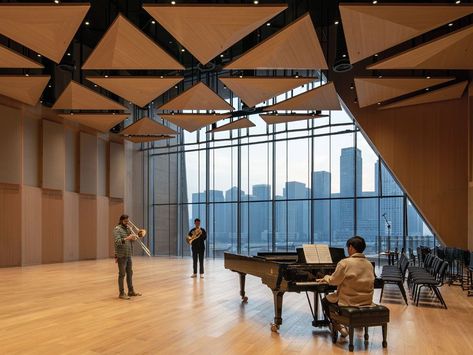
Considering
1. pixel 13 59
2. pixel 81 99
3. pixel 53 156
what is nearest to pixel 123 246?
pixel 13 59

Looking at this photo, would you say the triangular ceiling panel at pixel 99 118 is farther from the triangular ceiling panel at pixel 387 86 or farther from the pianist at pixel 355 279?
the pianist at pixel 355 279

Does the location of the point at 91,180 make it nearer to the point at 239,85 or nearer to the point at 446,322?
Result: the point at 239,85

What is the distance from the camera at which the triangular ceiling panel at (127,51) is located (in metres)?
7.08

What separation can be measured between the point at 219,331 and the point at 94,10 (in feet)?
33.4

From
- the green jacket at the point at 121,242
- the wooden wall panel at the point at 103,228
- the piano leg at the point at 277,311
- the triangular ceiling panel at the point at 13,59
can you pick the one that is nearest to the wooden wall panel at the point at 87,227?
the wooden wall panel at the point at 103,228

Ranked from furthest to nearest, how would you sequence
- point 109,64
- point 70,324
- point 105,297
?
point 109,64
point 105,297
point 70,324

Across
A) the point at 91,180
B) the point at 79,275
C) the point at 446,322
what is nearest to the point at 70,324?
the point at 446,322

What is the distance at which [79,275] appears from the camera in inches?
426

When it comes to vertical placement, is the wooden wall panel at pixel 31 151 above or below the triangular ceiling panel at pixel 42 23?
below

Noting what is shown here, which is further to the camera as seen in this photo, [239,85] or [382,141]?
[382,141]

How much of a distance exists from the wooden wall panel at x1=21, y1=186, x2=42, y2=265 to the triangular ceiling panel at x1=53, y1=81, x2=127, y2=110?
3540mm

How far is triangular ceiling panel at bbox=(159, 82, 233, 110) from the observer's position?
32.9 feet

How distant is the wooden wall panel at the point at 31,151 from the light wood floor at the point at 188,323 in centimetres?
592

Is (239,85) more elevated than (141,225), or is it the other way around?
(239,85)
